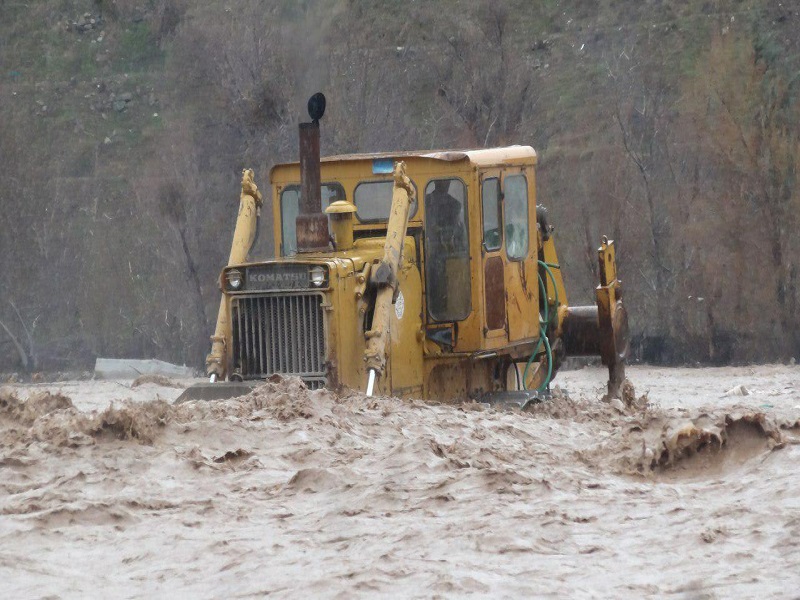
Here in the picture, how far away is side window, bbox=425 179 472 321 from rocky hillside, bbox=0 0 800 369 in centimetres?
1070

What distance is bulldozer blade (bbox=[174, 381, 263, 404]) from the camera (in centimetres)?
1082

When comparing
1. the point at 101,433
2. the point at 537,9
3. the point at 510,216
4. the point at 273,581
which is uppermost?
the point at 537,9

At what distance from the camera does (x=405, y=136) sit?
33250 millimetres

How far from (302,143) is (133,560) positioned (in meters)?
5.46

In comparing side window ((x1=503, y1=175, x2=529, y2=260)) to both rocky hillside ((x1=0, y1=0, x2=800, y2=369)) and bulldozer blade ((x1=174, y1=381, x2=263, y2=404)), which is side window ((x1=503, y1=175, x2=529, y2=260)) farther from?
rocky hillside ((x1=0, y1=0, x2=800, y2=369))

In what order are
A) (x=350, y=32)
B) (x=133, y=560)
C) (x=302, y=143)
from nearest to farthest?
(x=133, y=560)
(x=302, y=143)
(x=350, y=32)

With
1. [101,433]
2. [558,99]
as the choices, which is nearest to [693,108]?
[558,99]

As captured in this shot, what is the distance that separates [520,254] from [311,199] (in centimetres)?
236

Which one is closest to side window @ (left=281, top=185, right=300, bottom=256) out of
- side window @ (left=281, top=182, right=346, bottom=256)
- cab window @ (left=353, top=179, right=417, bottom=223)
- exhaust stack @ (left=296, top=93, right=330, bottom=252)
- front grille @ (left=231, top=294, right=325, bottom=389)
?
side window @ (left=281, top=182, right=346, bottom=256)

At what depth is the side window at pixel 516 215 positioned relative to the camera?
12969 millimetres

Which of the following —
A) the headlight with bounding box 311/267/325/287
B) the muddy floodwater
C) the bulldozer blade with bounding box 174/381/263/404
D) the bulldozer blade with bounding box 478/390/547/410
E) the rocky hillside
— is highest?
the rocky hillside

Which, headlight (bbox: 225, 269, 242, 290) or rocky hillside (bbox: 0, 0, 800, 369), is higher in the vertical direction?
rocky hillside (bbox: 0, 0, 800, 369)

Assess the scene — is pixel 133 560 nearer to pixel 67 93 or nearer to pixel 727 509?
pixel 727 509

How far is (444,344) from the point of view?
491 inches
